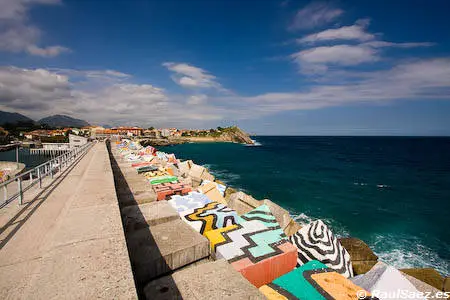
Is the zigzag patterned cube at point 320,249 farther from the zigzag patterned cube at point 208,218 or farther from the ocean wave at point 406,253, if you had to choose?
the ocean wave at point 406,253

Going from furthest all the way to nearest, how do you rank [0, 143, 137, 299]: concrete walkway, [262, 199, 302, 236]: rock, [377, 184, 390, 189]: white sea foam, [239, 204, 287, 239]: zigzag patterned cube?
[377, 184, 390, 189]: white sea foam → [262, 199, 302, 236]: rock → [239, 204, 287, 239]: zigzag patterned cube → [0, 143, 137, 299]: concrete walkway

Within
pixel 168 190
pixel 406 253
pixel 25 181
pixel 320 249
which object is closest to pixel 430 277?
pixel 320 249

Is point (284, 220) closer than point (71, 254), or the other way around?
point (71, 254)

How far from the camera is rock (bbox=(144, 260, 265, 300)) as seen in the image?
240cm

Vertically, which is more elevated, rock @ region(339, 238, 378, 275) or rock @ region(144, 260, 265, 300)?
rock @ region(144, 260, 265, 300)

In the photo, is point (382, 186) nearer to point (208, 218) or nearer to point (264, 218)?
point (264, 218)

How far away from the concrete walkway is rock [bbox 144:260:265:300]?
2.11ft

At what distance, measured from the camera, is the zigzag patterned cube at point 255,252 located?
378cm

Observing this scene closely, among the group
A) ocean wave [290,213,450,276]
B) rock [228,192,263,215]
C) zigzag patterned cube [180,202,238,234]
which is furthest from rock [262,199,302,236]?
ocean wave [290,213,450,276]

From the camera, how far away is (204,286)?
254 cm

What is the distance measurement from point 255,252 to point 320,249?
2.51 m

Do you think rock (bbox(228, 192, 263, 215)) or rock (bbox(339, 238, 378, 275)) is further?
rock (bbox(228, 192, 263, 215))

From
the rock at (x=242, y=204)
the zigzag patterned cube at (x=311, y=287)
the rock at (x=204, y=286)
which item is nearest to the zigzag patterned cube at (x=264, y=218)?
the zigzag patterned cube at (x=311, y=287)

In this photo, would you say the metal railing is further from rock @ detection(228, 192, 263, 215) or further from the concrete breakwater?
rock @ detection(228, 192, 263, 215)
